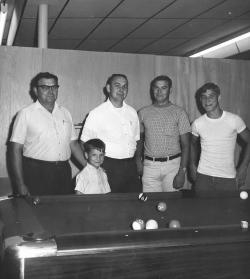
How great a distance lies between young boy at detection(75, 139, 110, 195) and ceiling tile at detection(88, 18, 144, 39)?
2.72 metres

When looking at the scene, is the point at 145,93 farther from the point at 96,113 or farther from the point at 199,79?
the point at 96,113

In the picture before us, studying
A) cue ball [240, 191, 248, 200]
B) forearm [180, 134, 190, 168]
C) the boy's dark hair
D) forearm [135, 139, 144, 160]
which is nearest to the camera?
cue ball [240, 191, 248, 200]

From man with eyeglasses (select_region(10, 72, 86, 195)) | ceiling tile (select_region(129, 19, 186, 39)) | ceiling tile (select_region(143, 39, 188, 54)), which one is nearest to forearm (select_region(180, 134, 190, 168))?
man with eyeglasses (select_region(10, 72, 86, 195))

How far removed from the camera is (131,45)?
6984 millimetres

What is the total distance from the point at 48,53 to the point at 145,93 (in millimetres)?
1110

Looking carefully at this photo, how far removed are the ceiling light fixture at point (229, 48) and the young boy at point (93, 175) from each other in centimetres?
397

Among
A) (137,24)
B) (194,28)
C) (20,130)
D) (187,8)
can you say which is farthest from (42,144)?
(194,28)

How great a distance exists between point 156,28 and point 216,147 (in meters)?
2.87

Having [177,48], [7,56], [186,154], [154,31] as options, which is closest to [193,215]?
[186,154]

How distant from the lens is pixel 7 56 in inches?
164

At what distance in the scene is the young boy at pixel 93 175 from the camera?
3.03m

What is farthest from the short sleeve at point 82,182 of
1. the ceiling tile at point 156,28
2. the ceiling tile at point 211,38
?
A: the ceiling tile at point 211,38

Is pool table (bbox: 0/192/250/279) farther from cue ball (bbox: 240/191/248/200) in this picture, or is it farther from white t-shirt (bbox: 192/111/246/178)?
white t-shirt (bbox: 192/111/246/178)

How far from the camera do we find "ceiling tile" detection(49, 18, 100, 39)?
212 inches
